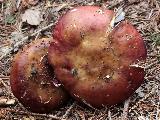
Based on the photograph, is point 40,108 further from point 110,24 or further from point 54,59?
point 110,24

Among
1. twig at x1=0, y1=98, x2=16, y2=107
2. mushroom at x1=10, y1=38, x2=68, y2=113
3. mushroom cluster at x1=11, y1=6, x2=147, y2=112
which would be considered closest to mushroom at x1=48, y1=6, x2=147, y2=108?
mushroom cluster at x1=11, y1=6, x2=147, y2=112

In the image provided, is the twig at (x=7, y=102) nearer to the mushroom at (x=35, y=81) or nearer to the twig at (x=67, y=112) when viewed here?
the mushroom at (x=35, y=81)

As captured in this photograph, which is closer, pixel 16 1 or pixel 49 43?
pixel 49 43

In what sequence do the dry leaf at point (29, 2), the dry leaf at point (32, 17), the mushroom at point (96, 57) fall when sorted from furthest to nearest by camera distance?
the dry leaf at point (29, 2)
the dry leaf at point (32, 17)
the mushroom at point (96, 57)

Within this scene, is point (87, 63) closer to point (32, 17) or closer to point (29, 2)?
point (32, 17)

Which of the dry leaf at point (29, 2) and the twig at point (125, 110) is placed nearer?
the twig at point (125, 110)

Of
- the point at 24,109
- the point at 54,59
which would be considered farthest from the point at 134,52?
the point at 24,109

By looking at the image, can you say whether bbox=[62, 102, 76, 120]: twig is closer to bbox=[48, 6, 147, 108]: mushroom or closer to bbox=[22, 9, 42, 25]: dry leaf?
bbox=[48, 6, 147, 108]: mushroom

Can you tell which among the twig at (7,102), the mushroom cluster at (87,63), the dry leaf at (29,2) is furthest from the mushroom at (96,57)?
the dry leaf at (29,2)

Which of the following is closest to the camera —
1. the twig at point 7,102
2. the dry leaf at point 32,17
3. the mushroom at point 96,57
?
the mushroom at point 96,57
